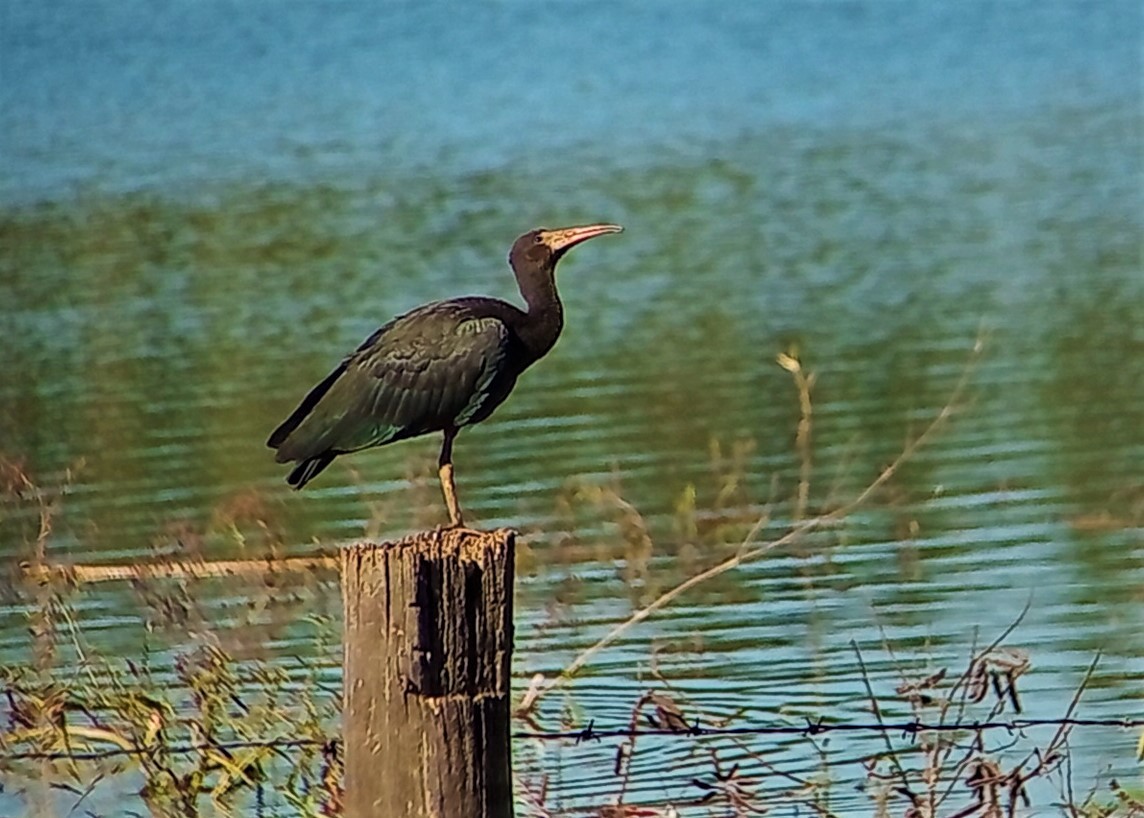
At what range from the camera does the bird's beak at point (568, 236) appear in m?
5.25

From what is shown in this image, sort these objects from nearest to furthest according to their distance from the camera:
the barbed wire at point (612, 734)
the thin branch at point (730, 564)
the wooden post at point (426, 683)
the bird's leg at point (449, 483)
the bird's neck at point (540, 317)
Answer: the wooden post at point (426, 683), the barbed wire at point (612, 734), the thin branch at point (730, 564), the bird's leg at point (449, 483), the bird's neck at point (540, 317)

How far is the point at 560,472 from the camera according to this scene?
27.7 ft

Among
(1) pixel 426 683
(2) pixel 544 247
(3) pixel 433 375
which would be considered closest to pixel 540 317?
(2) pixel 544 247

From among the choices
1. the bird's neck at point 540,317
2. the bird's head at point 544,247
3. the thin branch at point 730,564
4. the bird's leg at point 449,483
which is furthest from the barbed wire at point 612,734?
the bird's head at point 544,247

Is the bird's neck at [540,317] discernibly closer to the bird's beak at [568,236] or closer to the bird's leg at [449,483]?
the bird's beak at [568,236]

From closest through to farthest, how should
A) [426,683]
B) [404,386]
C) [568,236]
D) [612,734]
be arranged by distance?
[426,683] → [612,734] → [404,386] → [568,236]

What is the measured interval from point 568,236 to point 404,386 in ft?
1.75

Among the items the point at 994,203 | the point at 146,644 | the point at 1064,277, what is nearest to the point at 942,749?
the point at 146,644

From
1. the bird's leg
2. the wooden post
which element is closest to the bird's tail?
the bird's leg

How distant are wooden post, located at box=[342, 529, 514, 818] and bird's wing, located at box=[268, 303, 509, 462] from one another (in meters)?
1.48

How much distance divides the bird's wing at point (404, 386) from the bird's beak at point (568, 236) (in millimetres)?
243

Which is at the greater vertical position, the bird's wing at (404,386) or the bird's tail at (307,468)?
the bird's wing at (404,386)

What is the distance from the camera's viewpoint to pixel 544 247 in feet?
17.5

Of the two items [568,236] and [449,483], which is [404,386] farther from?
[568,236]
